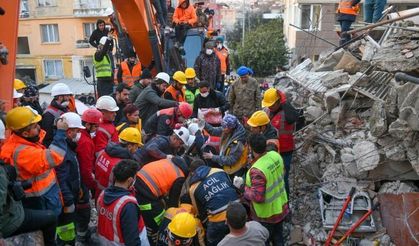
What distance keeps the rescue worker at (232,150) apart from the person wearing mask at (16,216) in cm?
235

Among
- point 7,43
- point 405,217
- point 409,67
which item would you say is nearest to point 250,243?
point 405,217

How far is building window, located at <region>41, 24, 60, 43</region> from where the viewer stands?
32500mm

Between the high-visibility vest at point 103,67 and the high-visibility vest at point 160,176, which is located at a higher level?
the high-visibility vest at point 103,67

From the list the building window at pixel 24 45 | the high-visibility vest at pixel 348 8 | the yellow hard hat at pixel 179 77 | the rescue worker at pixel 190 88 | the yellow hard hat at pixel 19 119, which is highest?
the high-visibility vest at pixel 348 8

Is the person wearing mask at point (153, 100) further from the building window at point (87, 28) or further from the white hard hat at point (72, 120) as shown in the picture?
the building window at point (87, 28)

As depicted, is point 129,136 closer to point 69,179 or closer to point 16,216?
point 69,179

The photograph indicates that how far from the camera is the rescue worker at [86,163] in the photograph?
15.4 feet

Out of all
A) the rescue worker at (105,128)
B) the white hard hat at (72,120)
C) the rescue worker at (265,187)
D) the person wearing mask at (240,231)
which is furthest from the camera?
the rescue worker at (105,128)

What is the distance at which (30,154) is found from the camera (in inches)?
142

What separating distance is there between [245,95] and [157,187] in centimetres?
379

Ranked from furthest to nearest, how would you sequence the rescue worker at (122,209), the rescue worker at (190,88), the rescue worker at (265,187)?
the rescue worker at (190,88), the rescue worker at (265,187), the rescue worker at (122,209)

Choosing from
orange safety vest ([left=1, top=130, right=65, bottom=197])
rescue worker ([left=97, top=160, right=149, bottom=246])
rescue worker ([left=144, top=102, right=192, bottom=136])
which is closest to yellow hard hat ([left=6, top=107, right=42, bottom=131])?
orange safety vest ([left=1, top=130, right=65, bottom=197])

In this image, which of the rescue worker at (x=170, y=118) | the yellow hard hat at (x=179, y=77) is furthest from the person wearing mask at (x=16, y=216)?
the yellow hard hat at (x=179, y=77)

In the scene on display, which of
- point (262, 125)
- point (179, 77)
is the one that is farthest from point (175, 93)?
point (262, 125)
